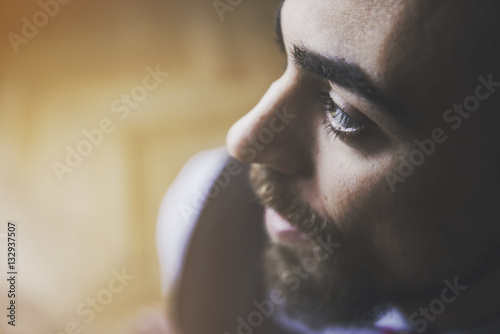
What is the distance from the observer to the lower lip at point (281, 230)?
57cm

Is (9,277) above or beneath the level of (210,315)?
above

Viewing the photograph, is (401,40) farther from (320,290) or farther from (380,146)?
(320,290)

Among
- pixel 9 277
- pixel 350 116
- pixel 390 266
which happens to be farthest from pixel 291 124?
pixel 9 277

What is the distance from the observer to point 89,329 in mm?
642

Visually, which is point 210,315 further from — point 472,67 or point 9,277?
point 472,67

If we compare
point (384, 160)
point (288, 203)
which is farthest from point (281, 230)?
point (384, 160)

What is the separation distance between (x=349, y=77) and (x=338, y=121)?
0.05 m

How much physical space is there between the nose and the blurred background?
54 mm

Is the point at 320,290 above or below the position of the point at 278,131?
below

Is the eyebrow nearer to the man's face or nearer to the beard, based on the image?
the man's face

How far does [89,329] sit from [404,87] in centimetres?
44

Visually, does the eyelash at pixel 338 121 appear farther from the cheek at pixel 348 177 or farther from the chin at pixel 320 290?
the chin at pixel 320 290

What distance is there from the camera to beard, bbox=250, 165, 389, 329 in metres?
0.55

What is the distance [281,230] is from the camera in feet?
1.92
